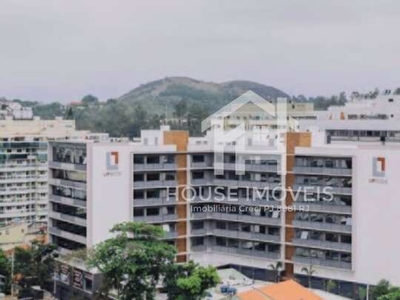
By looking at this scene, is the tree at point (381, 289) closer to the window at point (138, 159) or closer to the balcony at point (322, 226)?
the balcony at point (322, 226)

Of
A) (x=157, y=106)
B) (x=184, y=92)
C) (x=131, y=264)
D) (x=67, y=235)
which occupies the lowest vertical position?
(x=131, y=264)

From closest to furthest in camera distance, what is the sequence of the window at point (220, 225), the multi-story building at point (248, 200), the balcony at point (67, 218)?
1. the multi-story building at point (248, 200)
2. the balcony at point (67, 218)
3. the window at point (220, 225)

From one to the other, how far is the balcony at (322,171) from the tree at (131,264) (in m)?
5.57

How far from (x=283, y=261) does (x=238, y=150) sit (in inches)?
161

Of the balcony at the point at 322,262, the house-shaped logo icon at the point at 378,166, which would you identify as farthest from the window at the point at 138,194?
the house-shaped logo icon at the point at 378,166

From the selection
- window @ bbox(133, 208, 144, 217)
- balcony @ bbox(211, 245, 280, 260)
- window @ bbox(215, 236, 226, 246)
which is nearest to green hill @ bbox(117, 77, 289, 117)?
window @ bbox(215, 236, 226, 246)

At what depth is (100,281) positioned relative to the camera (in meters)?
23.4

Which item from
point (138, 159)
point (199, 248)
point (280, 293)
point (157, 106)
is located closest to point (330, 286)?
point (280, 293)

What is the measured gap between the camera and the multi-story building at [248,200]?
2267 cm

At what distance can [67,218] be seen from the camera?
25.3 metres

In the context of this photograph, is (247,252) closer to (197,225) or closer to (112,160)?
(197,225)

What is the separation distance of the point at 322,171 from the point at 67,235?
898cm

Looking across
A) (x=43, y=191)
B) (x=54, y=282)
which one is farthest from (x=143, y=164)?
(x=43, y=191)

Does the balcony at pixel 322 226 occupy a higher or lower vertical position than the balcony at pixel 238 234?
higher
